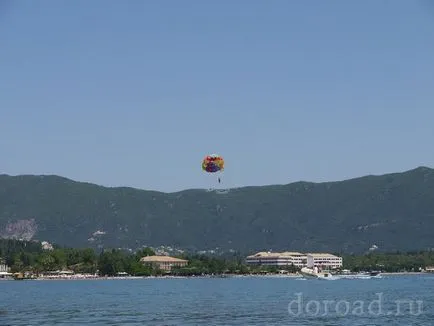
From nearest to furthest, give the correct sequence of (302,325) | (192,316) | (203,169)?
(302,325) → (192,316) → (203,169)

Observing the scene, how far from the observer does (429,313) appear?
72250 mm

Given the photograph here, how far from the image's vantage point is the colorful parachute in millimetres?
85500

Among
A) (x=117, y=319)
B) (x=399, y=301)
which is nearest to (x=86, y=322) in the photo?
(x=117, y=319)

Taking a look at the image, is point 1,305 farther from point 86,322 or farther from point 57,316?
point 86,322

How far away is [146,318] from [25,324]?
8.66 meters

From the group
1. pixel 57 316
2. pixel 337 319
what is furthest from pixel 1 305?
pixel 337 319

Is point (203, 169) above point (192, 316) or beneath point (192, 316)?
above

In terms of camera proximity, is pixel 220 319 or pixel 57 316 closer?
pixel 220 319

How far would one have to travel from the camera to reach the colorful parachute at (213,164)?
8550 centimetres

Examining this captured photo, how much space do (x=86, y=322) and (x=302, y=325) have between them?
15466 millimetres

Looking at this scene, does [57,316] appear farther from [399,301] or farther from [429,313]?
[399,301]

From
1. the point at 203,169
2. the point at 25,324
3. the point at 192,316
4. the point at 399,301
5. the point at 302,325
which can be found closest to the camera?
the point at 302,325

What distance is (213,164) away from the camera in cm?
8675

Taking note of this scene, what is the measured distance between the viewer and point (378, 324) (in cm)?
6266
